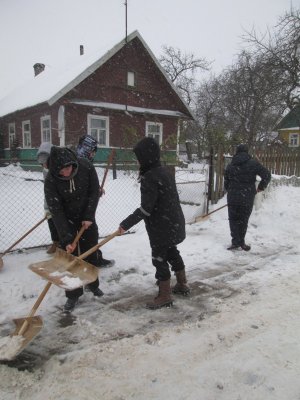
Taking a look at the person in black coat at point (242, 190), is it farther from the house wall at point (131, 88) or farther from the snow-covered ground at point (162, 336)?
the house wall at point (131, 88)

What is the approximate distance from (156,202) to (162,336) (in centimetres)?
127

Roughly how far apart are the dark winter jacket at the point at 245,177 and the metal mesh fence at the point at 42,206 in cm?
190

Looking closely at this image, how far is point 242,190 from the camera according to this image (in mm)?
5754

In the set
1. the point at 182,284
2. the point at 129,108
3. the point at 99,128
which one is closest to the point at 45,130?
the point at 99,128

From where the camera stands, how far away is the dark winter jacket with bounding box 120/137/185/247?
3.53 metres

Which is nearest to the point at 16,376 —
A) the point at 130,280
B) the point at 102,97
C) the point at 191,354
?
the point at 191,354

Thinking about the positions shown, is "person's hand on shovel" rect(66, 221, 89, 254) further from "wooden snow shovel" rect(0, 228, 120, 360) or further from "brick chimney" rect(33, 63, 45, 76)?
"brick chimney" rect(33, 63, 45, 76)

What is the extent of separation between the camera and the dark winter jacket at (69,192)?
347 centimetres

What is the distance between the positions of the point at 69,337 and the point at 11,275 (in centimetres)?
168

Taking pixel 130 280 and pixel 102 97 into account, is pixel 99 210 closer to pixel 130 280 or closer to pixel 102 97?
pixel 130 280

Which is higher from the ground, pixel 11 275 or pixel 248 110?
pixel 248 110

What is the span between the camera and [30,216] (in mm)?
7992

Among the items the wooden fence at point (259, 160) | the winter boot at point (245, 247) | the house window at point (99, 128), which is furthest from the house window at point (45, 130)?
the winter boot at point (245, 247)

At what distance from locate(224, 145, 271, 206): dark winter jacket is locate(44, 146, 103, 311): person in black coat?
108 inches
